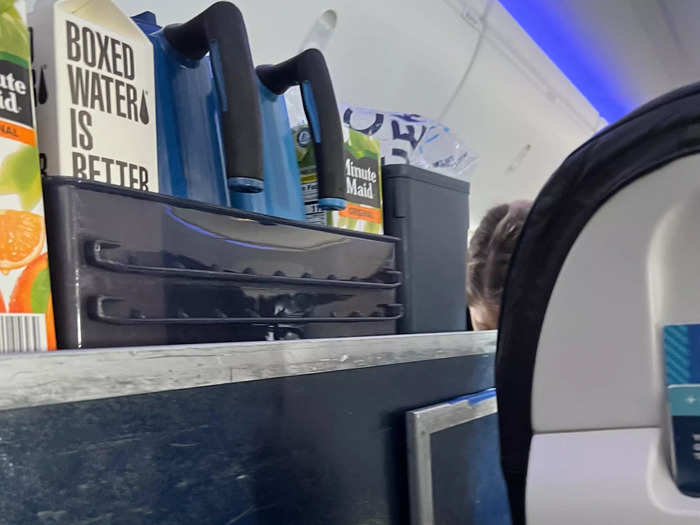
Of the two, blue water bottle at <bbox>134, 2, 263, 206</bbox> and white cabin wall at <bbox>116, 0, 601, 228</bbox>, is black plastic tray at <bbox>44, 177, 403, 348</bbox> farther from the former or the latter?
white cabin wall at <bbox>116, 0, 601, 228</bbox>

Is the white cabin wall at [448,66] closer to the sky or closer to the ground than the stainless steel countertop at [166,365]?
closer to the sky

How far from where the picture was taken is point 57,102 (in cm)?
69

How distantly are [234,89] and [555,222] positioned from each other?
0.43 m

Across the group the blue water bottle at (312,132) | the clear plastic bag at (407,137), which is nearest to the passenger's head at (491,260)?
the clear plastic bag at (407,137)

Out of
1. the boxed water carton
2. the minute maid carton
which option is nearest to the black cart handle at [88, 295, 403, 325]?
the minute maid carton

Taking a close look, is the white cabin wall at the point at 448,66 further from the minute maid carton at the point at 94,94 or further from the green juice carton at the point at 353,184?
the minute maid carton at the point at 94,94

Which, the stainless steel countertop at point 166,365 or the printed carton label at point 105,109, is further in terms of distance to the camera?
the printed carton label at point 105,109

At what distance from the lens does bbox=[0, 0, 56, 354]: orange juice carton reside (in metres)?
0.60

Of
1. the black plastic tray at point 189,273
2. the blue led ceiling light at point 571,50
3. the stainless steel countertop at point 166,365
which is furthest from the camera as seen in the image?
the blue led ceiling light at point 571,50

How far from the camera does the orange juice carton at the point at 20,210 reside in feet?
1.98

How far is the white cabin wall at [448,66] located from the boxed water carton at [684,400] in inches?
53.0

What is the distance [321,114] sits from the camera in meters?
1.04

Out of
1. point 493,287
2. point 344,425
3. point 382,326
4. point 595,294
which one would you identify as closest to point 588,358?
point 595,294

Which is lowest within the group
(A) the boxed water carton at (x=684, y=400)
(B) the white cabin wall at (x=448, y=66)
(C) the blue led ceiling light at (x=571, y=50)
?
(A) the boxed water carton at (x=684, y=400)
